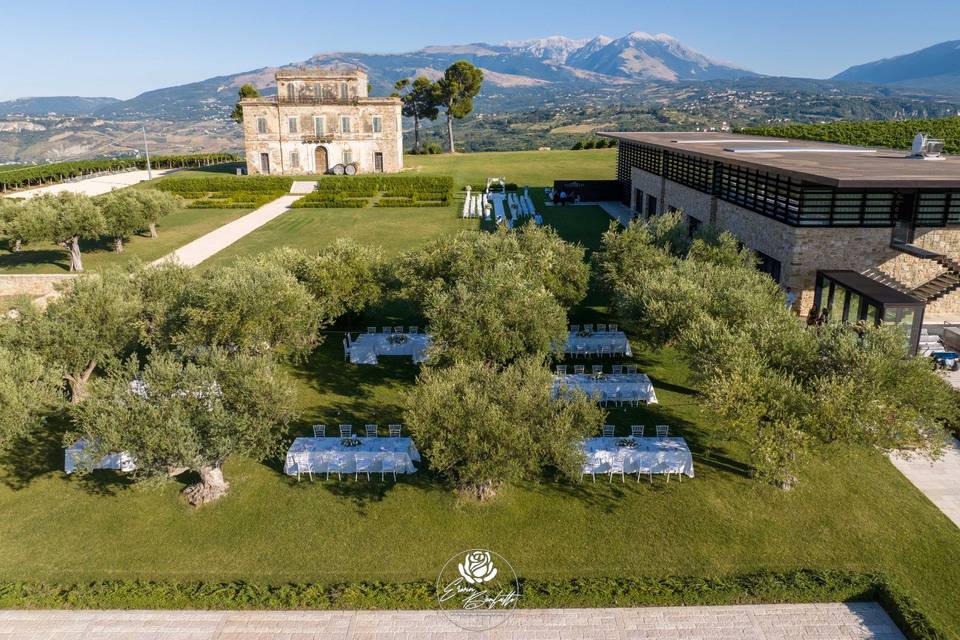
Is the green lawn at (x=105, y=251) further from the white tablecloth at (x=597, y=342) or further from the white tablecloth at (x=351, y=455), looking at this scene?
the white tablecloth at (x=597, y=342)

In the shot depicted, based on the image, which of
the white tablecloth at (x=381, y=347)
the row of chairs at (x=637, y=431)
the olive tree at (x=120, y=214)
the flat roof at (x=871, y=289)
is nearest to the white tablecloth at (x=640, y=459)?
the row of chairs at (x=637, y=431)

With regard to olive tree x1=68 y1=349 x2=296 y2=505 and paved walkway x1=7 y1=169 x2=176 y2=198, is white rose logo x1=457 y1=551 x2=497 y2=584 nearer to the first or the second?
olive tree x1=68 y1=349 x2=296 y2=505

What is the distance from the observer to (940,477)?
16578 mm

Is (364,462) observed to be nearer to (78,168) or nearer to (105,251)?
(105,251)

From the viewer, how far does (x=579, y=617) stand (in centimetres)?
1222

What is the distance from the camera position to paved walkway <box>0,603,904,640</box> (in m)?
11.8

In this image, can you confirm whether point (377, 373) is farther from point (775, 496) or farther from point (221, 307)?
point (775, 496)

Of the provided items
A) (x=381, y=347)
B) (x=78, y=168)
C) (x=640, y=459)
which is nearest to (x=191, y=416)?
(x=381, y=347)

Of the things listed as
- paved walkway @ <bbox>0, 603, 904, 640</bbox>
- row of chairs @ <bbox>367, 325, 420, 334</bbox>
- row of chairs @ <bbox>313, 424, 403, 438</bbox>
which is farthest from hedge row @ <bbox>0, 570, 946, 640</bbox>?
row of chairs @ <bbox>367, 325, 420, 334</bbox>

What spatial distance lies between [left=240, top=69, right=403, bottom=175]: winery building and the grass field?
6321 centimetres

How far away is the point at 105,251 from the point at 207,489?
35012 mm

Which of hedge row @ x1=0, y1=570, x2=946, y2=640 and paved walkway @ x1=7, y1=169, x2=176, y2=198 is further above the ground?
paved walkway @ x1=7, y1=169, x2=176, y2=198

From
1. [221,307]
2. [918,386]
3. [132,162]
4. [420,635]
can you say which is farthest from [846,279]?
[132,162]

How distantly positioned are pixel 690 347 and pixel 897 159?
2369cm
